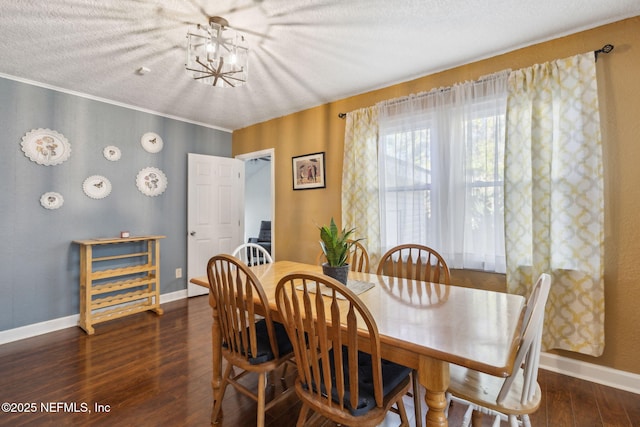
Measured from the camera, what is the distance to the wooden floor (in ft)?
5.35

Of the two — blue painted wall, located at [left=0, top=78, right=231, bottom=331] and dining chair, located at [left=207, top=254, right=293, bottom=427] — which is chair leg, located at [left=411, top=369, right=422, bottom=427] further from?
blue painted wall, located at [left=0, top=78, right=231, bottom=331]

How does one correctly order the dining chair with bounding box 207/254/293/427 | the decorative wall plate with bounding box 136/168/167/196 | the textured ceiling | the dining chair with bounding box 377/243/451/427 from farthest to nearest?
the decorative wall plate with bounding box 136/168/167/196, the textured ceiling, the dining chair with bounding box 377/243/451/427, the dining chair with bounding box 207/254/293/427

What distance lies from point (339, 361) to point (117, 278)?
10.9 feet

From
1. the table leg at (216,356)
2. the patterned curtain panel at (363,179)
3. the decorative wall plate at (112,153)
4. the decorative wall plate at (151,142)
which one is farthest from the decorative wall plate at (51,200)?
the patterned curtain panel at (363,179)

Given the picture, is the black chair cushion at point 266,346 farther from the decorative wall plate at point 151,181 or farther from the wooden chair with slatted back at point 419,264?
the decorative wall plate at point 151,181

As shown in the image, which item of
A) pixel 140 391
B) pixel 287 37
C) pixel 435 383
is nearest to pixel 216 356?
pixel 140 391

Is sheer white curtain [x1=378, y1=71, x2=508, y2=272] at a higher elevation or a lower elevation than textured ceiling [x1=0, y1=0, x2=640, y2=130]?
lower

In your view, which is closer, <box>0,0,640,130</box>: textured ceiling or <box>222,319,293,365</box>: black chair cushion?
<box>222,319,293,365</box>: black chair cushion

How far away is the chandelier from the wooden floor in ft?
6.93

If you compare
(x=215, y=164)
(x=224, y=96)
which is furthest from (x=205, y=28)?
(x=215, y=164)

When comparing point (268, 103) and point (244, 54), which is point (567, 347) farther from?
point (268, 103)

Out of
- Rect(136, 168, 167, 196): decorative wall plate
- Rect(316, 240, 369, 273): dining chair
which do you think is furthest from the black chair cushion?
Rect(136, 168, 167, 196): decorative wall plate

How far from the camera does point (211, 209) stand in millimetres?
4082

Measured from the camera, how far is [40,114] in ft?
9.24
